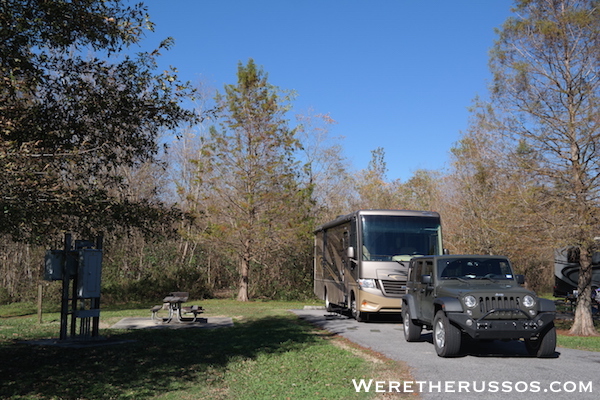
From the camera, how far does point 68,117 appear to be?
9617 mm

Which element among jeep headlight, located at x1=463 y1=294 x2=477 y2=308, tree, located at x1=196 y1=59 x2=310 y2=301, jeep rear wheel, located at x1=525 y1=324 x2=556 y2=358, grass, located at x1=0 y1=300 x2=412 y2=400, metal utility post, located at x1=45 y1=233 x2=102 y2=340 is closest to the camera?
grass, located at x1=0 y1=300 x2=412 y2=400

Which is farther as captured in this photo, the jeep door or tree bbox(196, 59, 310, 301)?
tree bbox(196, 59, 310, 301)

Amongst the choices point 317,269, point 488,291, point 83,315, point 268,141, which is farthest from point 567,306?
point 83,315

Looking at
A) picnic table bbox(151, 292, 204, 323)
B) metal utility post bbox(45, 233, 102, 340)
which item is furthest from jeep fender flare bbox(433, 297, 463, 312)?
picnic table bbox(151, 292, 204, 323)

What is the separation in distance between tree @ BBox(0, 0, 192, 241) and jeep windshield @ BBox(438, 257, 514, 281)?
5532 mm

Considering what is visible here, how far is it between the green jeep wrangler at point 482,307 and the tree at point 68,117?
5290 millimetres

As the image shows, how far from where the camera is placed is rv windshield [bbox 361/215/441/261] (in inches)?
652

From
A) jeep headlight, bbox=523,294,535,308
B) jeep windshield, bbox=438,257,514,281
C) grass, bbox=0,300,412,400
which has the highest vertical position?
jeep windshield, bbox=438,257,514,281

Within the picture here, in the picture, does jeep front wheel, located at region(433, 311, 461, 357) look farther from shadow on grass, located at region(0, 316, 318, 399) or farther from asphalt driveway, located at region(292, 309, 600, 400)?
shadow on grass, located at region(0, 316, 318, 399)

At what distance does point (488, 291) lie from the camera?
1002cm

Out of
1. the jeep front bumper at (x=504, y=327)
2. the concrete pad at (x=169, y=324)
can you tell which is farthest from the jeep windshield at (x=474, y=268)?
the concrete pad at (x=169, y=324)

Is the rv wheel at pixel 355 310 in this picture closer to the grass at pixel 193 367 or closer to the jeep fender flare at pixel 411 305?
the grass at pixel 193 367

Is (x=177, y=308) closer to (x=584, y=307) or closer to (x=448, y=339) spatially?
(x=448, y=339)

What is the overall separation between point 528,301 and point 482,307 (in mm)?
823
